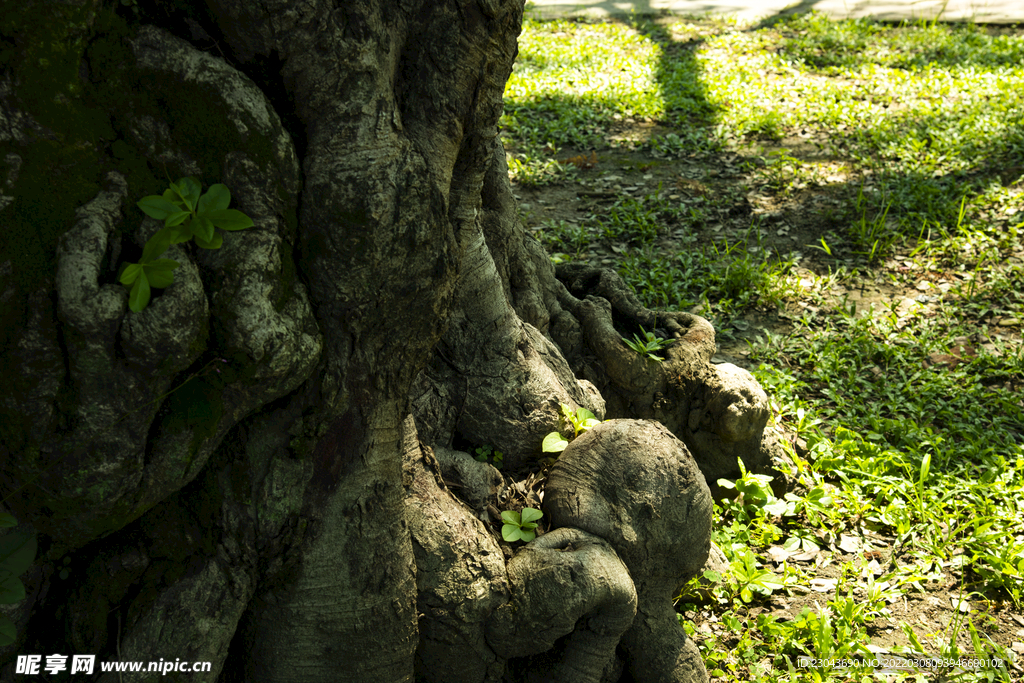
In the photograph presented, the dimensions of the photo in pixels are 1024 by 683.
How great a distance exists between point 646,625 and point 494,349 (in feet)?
4.30

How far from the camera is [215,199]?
5.79 ft

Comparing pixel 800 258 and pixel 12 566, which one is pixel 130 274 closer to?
pixel 12 566

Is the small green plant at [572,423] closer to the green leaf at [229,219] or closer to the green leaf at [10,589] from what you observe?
the green leaf at [229,219]

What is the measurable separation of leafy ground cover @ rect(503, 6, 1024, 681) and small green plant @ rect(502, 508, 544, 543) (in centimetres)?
113

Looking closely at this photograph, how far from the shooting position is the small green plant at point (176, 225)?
165cm

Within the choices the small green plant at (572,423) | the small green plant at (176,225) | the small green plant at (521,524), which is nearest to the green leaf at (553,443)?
the small green plant at (572,423)

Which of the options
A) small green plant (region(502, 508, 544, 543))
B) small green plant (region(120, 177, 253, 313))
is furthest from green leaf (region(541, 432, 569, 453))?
small green plant (region(120, 177, 253, 313))

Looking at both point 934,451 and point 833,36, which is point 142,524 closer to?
point 934,451

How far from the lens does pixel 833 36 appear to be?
10.0 metres

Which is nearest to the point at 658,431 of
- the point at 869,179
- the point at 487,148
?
the point at 487,148

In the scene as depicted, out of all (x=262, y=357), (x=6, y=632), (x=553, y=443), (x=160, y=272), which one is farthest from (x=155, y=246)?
(x=553, y=443)

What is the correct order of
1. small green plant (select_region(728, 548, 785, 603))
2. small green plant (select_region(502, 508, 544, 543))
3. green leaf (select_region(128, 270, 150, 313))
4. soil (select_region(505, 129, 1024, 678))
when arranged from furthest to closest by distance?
small green plant (select_region(728, 548, 785, 603)), soil (select_region(505, 129, 1024, 678)), small green plant (select_region(502, 508, 544, 543)), green leaf (select_region(128, 270, 150, 313))

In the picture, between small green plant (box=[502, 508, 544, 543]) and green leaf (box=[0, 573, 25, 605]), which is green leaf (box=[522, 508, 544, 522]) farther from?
green leaf (box=[0, 573, 25, 605])

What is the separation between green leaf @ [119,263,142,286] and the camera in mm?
1636
